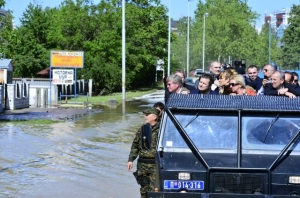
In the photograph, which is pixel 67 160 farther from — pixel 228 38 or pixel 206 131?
pixel 228 38

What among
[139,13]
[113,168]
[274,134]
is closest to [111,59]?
[139,13]

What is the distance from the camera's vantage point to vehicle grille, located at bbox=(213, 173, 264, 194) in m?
7.34

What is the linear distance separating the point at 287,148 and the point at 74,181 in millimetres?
6790

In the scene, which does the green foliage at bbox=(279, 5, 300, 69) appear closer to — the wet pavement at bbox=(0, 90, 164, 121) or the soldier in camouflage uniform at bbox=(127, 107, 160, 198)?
the wet pavement at bbox=(0, 90, 164, 121)

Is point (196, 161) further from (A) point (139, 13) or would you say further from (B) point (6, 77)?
(A) point (139, 13)

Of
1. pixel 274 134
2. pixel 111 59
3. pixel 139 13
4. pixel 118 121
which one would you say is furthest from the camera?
pixel 139 13

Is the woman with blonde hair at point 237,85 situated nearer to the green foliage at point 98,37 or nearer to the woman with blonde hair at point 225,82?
the woman with blonde hair at point 225,82

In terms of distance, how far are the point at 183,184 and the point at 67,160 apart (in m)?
9.56

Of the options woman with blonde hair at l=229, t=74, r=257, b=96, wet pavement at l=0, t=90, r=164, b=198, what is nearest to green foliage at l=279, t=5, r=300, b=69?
wet pavement at l=0, t=90, r=164, b=198

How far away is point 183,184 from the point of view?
7441 millimetres

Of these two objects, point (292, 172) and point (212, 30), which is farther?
point (212, 30)

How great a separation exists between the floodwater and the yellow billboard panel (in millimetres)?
15817

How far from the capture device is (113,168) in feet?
50.5

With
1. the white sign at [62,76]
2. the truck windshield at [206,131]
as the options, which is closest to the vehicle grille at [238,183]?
the truck windshield at [206,131]
